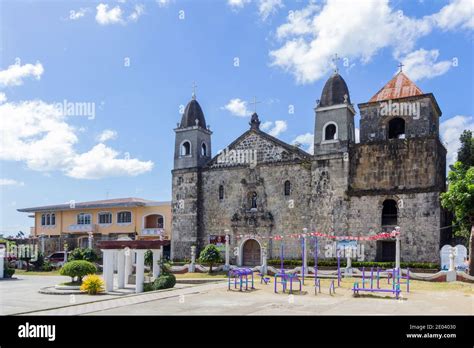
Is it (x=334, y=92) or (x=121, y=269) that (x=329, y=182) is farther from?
(x=121, y=269)

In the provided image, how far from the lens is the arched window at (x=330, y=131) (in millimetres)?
29453

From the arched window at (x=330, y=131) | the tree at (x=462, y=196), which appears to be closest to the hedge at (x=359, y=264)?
the tree at (x=462, y=196)

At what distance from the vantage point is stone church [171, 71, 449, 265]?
2700cm

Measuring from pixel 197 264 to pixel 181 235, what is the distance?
3.31m

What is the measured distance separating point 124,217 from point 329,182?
19259 millimetres

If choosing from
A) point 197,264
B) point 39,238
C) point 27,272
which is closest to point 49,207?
point 39,238

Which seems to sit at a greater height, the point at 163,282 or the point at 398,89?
the point at 398,89

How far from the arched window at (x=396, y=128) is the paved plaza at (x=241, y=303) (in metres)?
11.6

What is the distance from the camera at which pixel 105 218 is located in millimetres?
41188

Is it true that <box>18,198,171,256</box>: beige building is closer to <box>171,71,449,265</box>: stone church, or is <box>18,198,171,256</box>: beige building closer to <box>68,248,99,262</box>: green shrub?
<box>171,71,449,265</box>: stone church

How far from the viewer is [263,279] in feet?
72.0

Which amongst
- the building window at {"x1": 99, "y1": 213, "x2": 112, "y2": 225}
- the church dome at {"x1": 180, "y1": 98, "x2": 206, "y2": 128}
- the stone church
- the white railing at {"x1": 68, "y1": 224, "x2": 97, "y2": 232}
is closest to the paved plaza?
the stone church

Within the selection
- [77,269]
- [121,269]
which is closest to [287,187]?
[121,269]

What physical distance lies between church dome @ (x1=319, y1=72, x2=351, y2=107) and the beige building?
15565mm
